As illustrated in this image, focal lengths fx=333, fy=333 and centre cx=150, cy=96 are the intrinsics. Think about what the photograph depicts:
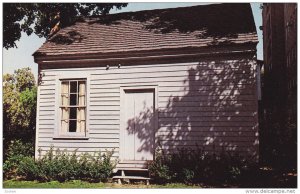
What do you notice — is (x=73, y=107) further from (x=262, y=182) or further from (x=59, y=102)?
(x=262, y=182)

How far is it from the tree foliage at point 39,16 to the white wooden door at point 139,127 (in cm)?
438

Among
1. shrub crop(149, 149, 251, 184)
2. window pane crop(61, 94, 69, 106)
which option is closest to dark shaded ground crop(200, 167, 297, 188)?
shrub crop(149, 149, 251, 184)

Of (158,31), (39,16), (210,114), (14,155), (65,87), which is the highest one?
(39,16)

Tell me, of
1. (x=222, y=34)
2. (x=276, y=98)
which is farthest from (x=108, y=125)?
(x=276, y=98)

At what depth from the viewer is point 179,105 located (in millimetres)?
8914

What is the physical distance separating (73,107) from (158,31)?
338 cm

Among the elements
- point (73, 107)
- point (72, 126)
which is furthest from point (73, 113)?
point (72, 126)

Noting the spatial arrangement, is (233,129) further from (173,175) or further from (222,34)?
(222,34)

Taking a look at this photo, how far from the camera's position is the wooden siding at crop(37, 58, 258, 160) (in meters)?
8.52

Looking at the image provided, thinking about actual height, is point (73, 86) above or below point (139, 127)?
above

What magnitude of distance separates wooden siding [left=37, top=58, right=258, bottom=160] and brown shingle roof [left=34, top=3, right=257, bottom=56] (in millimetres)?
574

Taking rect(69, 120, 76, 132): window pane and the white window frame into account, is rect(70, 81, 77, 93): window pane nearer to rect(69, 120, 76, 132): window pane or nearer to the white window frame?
the white window frame

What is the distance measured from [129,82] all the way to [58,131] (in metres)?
2.50

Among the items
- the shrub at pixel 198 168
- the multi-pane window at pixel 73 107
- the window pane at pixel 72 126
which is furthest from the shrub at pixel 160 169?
the window pane at pixel 72 126
